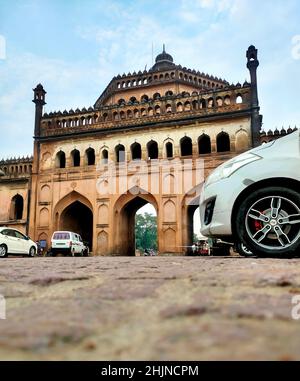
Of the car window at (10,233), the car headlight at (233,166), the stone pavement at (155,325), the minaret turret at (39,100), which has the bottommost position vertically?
the stone pavement at (155,325)

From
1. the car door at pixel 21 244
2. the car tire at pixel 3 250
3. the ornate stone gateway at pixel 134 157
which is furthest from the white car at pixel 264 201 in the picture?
the ornate stone gateway at pixel 134 157

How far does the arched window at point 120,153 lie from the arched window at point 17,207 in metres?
6.86

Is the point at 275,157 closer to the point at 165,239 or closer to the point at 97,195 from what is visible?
the point at 165,239

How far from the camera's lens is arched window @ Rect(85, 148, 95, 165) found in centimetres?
2098

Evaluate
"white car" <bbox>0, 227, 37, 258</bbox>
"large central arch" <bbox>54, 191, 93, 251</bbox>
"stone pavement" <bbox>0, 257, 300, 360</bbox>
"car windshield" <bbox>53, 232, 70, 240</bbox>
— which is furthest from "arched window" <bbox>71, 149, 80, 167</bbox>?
"stone pavement" <bbox>0, 257, 300, 360</bbox>

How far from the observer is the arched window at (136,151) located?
20.2 metres

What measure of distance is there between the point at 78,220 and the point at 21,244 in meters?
8.63

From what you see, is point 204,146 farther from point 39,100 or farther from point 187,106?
point 39,100

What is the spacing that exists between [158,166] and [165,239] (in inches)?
151

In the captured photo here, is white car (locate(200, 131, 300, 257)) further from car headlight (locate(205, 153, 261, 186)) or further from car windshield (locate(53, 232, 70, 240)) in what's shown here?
car windshield (locate(53, 232, 70, 240))

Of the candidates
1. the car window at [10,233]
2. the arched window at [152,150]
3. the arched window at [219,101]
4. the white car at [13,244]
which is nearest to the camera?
the white car at [13,244]

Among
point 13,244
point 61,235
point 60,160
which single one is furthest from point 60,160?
point 13,244

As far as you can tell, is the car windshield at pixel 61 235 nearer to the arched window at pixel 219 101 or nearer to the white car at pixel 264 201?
the arched window at pixel 219 101

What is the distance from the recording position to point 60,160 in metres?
21.6
